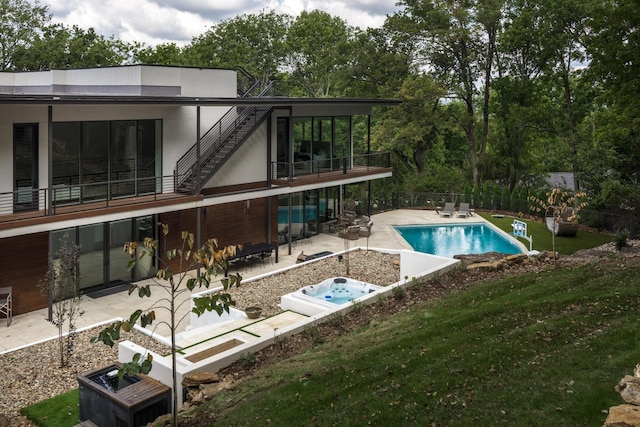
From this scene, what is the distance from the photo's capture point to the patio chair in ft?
54.2

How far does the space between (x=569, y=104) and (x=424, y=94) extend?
31.1ft

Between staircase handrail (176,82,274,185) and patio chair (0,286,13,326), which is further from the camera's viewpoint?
staircase handrail (176,82,274,185)

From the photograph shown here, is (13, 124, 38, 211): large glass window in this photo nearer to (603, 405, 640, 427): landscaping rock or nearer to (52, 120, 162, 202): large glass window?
(52, 120, 162, 202): large glass window

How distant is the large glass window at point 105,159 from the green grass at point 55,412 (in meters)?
6.75

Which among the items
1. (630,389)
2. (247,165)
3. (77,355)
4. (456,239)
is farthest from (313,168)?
(630,389)

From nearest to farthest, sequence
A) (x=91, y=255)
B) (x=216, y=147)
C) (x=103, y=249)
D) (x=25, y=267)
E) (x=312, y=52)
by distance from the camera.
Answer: (x=25, y=267) → (x=91, y=255) → (x=103, y=249) → (x=216, y=147) → (x=312, y=52)

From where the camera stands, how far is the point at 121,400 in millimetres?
10352

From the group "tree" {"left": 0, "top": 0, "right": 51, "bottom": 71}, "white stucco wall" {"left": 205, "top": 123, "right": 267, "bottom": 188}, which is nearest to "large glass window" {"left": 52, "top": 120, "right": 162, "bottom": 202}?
"white stucco wall" {"left": 205, "top": 123, "right": 267, "bottom": 188}

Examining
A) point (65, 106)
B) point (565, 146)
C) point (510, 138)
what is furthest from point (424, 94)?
point (65, 106)

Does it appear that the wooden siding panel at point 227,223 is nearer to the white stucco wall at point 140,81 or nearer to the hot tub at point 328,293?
the white stucco wall at point 140,81

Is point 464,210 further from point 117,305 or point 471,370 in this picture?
point 471,370

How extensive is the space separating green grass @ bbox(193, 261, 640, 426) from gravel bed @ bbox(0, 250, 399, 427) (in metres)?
4.22

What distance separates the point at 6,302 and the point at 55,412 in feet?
20.1

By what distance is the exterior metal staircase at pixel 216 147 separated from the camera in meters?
21.1
